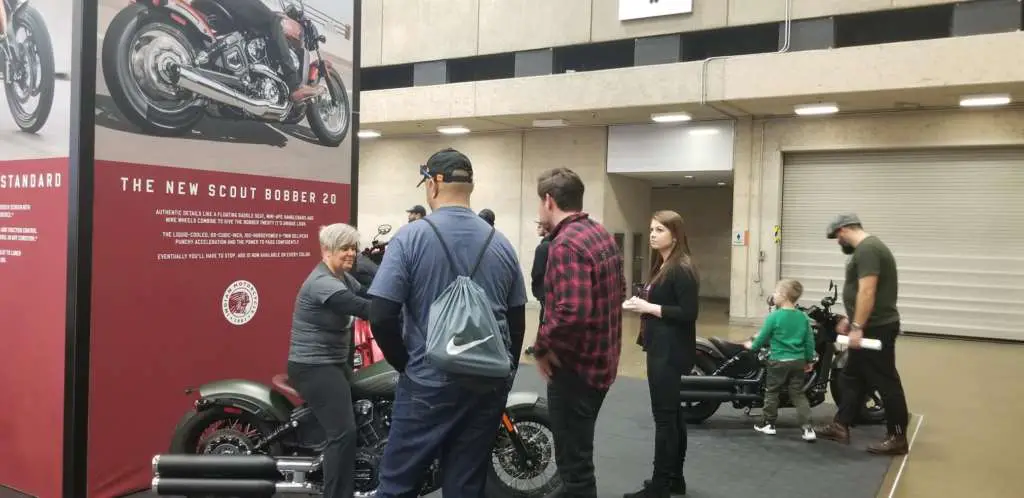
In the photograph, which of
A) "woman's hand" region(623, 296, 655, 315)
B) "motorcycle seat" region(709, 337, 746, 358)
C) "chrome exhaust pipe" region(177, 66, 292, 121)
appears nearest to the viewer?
"woman's hand" region(623, 296, 655, 315)

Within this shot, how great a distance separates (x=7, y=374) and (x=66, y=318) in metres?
0.77

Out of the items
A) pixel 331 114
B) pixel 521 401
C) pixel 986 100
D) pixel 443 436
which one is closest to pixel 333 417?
pixel 521 401

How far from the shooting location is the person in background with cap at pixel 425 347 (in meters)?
2.27

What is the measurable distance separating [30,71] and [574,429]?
3430 millimetres

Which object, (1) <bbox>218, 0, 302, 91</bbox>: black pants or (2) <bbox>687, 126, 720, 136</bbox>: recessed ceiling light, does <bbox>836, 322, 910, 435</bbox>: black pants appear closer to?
(1) <bbox>218, 0, 302, 91</bbox>: black pants

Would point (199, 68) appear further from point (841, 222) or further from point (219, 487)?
point (841, 222)

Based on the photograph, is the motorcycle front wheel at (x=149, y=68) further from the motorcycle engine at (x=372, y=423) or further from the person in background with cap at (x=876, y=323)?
the person in background with cap at (x=876, y=323)

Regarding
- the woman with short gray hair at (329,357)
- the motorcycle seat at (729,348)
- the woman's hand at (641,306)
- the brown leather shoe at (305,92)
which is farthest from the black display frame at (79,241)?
the motorcycle seat at (729,348)

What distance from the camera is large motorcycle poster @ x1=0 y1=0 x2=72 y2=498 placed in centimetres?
352

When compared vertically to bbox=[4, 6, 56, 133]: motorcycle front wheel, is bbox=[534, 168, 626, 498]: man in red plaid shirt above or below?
below

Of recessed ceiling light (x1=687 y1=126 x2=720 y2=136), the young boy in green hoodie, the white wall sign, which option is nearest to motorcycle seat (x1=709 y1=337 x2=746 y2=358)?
the young boy in green hoodie

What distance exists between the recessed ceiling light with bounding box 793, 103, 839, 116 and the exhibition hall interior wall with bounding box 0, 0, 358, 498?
29.5ft

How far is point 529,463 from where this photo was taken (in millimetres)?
3527

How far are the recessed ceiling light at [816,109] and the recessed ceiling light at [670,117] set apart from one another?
5.83 ft
